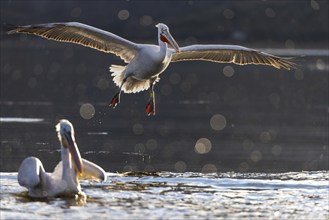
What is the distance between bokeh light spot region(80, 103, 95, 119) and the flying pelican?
5230mm

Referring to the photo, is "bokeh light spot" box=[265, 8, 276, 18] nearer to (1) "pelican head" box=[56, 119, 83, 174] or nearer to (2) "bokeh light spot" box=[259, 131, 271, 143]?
(2) "bokeh light spot" box=[259, 131, 271, 143]

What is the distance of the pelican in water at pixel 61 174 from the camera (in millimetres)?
12828

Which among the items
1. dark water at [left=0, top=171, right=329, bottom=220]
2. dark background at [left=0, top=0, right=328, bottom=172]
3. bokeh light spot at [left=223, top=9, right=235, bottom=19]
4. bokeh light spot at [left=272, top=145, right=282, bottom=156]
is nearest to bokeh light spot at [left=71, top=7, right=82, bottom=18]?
bokeh light spot at [left=223, top=9, right=235, bottom=19]

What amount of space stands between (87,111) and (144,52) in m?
7.68

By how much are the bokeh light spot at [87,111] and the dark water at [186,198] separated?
8.46 meters

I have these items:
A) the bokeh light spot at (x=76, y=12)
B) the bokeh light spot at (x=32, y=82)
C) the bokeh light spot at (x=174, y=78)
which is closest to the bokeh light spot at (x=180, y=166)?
the bokeh light spot at (x=32, y=82)

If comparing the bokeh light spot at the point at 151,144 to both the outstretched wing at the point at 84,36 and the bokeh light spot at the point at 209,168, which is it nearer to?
the outstretched wing at the point at 84,36

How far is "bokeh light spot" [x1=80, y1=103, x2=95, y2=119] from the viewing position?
23781 millimetres

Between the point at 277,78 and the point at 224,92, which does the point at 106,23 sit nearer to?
the point at 277,78

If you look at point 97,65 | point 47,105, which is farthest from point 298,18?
point 47,105

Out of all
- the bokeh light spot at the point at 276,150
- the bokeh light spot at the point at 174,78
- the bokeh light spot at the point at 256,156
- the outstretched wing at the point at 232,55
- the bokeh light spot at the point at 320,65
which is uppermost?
the bokeh light spot at the point at 320,65

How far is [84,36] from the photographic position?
17.5 m

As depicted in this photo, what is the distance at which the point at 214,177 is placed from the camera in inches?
592

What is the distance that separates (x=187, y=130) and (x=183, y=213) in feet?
32.2
